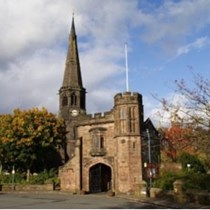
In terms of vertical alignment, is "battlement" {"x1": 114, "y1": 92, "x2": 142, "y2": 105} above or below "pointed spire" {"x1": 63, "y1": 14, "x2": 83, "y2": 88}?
below

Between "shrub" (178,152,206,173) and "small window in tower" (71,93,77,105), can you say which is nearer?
"shrub" (178,152,206,173)

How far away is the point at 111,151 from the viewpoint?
49.9 m

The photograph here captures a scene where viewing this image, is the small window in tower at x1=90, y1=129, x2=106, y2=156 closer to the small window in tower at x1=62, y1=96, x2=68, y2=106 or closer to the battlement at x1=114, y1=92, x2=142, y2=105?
the battlement at x1=114, y1=92, x2=142, y2=105

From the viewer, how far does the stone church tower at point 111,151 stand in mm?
46688

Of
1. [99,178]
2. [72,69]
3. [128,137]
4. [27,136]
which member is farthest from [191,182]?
[72,69]

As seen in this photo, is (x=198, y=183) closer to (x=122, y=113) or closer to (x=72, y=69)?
(x=122, y=113)

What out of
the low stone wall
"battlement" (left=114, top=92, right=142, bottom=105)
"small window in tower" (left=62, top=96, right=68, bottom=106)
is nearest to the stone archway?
the low stone wall

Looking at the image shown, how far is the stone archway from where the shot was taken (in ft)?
167

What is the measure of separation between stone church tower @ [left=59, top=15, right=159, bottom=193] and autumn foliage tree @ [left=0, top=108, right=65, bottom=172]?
13.3ft

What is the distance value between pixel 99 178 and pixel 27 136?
10908 mm

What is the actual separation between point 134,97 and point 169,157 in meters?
11.5

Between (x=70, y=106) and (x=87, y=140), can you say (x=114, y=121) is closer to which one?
(x=87, y=140)

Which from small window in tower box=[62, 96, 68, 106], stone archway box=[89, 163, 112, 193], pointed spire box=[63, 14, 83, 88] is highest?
pointed spire box=[63, 14, 83, 88]

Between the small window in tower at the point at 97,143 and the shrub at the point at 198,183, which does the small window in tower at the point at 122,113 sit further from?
the shrub at the point at 198,183
